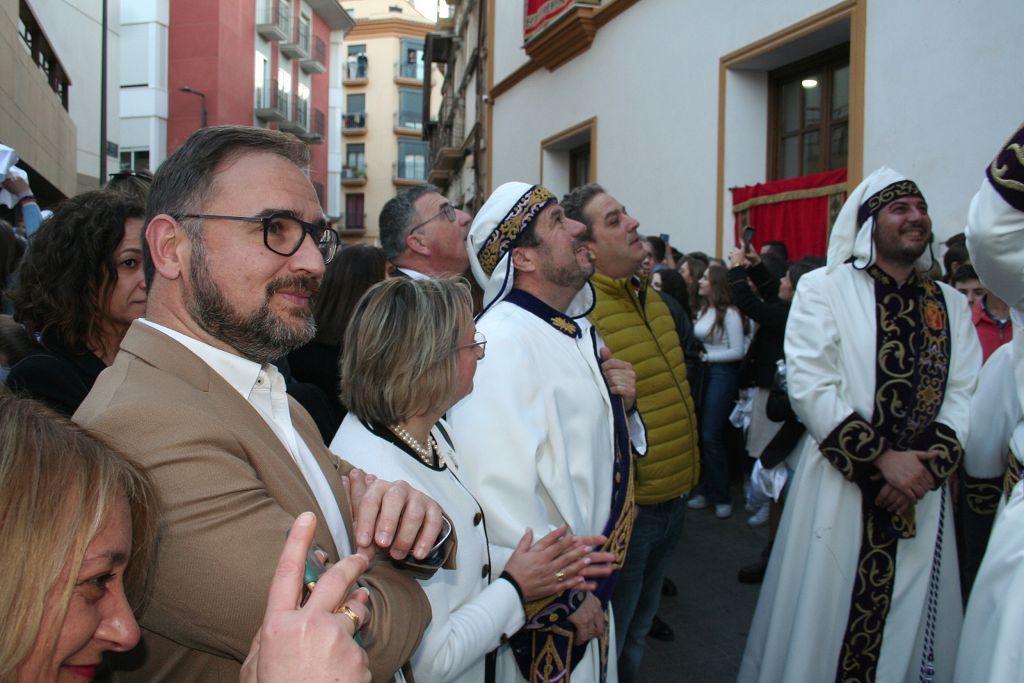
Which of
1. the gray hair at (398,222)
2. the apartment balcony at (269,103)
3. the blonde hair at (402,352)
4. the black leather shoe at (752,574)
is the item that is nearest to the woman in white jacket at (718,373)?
the black leather shoe at (752,574)

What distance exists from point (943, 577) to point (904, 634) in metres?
0.28

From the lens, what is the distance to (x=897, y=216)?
3379 mm

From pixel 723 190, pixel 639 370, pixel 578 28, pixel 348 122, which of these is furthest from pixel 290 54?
pixel 639 370

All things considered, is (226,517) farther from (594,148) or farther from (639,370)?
(594,148)

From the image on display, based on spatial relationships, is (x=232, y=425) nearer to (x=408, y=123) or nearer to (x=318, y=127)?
(x=318, y=127)

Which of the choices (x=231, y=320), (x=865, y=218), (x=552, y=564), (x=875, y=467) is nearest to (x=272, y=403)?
(x=231, y=320)

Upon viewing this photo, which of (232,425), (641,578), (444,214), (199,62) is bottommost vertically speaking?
(641,578)

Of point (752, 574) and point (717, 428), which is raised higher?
point (717, 428)

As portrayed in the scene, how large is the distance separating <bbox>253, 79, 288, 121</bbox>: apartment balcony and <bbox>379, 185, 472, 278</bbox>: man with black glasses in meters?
32.1

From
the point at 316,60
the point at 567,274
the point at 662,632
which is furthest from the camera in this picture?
the point at 316,60

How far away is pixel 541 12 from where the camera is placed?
12094mm

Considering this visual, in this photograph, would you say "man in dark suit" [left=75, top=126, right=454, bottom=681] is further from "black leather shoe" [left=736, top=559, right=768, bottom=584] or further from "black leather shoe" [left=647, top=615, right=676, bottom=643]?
"black leather shoe" [left=736, top=559, right=768, bottom=584]

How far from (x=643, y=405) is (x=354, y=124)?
176ft

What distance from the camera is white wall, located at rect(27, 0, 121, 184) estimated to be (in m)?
17.5
